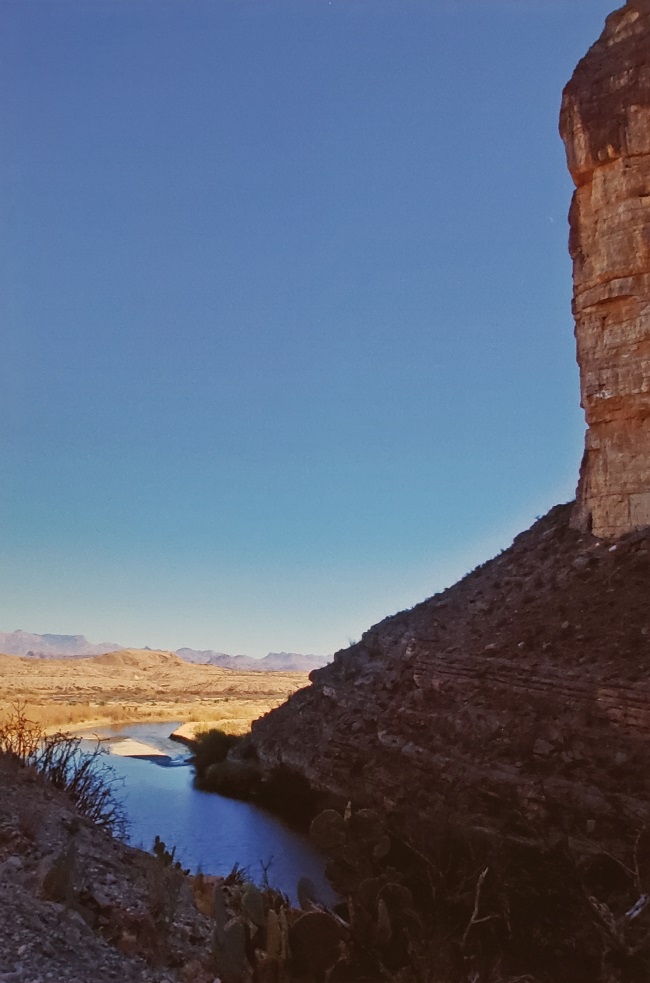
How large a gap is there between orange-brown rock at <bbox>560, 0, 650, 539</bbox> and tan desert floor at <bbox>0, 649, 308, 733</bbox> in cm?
2294

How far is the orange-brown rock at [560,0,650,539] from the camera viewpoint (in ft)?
69.6

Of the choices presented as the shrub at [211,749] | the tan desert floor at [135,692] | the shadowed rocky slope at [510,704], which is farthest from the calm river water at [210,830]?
the tan desert floor at [135,692]

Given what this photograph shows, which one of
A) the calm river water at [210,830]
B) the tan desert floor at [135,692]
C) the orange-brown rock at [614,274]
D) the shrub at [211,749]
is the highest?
the orange-brown rock at [614,274]

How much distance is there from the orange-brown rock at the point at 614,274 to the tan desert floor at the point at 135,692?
2294 cm

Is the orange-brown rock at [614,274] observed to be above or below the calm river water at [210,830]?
above

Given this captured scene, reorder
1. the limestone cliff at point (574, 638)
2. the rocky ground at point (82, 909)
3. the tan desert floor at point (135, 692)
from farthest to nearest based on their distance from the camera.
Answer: the tan desert floor at point (135, 692) → the limestone cliff at point (574, 638) → the rocky ground at point (82, 909)

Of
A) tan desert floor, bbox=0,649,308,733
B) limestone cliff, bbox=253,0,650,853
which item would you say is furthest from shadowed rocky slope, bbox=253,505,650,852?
tan desert floor, bbox=0,649,308,733

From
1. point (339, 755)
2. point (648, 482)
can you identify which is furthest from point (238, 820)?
point (648, 482)

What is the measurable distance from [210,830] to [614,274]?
18905 mm

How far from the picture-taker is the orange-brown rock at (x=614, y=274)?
835 inches

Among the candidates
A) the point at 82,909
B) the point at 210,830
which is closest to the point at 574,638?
the point at 210,830

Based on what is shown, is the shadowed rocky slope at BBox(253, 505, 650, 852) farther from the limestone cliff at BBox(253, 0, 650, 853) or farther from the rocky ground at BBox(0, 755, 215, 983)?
the rocky ground at BBox(0, 755, 215, 983)

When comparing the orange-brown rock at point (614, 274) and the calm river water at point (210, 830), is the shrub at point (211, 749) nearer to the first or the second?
the calm river water at point (210, 830)

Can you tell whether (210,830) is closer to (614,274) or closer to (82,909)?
(82,909)
